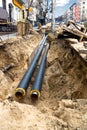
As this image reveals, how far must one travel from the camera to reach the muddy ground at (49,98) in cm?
271

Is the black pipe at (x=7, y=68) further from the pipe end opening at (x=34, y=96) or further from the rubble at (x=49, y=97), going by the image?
the pipe end opening at (x=34, y=96)

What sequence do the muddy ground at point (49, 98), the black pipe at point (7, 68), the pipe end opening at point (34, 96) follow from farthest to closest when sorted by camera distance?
the black pipe at point (7, 68)
the pipe end opening at point (34, 96)
the muddy ground at point (49, 98)

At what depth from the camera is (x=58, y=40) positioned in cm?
1250

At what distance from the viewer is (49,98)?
5.51 metres

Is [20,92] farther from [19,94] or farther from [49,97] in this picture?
[49,97]

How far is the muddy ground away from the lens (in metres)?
2.71

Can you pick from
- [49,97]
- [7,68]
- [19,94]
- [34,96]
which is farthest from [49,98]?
[7,68]

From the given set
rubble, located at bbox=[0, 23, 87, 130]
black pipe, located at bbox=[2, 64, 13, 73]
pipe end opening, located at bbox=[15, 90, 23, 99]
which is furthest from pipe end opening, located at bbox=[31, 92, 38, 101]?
black pipe, located at bbox=[2, 64, 13, 73]

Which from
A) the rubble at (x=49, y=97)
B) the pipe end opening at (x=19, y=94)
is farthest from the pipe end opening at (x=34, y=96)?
the pipe end opening at (x=19, y=94)

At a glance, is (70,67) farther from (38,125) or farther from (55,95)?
(38,125)

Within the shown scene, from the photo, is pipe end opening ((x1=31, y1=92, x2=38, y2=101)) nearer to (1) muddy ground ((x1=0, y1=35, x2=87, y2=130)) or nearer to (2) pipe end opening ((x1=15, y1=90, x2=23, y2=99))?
(1) muddy ground ((x1=0, y1=35, x2=87, y2=130))

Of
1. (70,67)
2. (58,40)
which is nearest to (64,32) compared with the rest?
(58,40)

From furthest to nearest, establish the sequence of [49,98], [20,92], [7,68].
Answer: [7,68] < [49,98] < [20,92]

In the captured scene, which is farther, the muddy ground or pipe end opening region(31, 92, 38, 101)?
pipe end opening region(31, 92, 38, 101)
